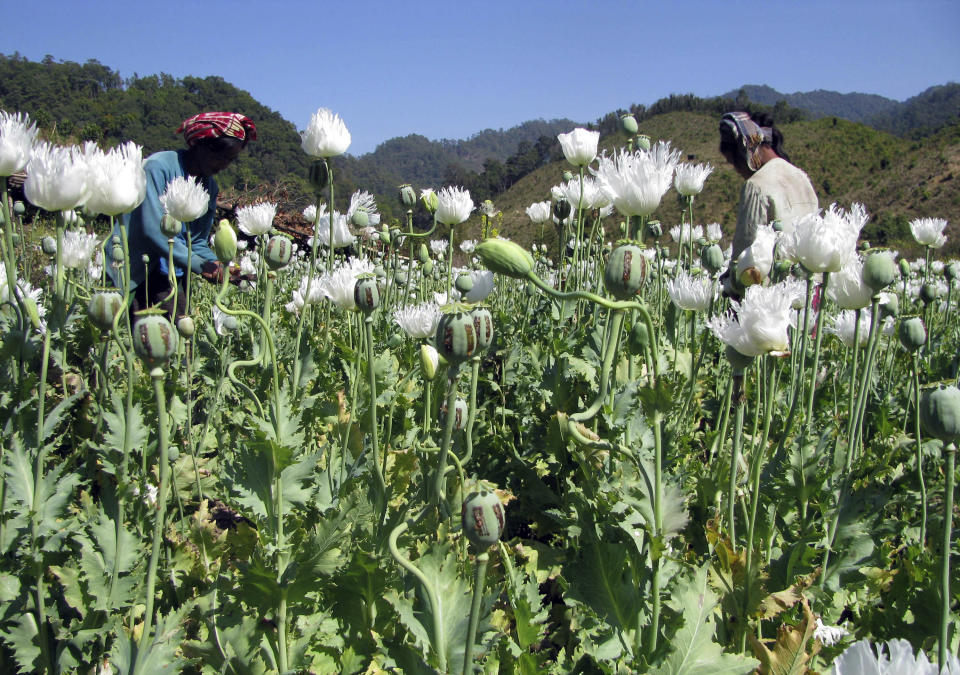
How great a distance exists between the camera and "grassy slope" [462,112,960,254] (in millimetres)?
36000

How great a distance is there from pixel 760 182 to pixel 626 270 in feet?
9.06

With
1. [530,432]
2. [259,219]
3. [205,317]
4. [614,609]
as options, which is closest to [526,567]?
[614,609]

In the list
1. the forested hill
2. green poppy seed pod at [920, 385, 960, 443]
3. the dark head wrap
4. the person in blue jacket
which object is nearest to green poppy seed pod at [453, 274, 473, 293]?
green poppy seed pod at [920, 385, 960, 443]

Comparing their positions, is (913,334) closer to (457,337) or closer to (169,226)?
(457,337)

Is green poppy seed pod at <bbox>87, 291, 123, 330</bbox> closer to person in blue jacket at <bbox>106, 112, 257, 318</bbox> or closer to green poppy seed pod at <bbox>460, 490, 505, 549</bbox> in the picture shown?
green poppy seed pod at <bbox>460, 490, 505, 549</bbox>

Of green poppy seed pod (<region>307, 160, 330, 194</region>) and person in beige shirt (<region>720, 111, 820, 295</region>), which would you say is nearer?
green poppy seed pod (<region>307, 160, 330, 194</region>)

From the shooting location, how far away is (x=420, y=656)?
1252 millimetres

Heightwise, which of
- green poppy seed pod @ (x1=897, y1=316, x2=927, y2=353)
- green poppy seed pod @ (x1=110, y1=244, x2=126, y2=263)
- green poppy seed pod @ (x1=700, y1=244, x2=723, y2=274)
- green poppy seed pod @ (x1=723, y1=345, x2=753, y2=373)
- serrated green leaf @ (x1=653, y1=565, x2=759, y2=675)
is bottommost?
serrated green leaf @ (x1=653, y1=565, x2=759, y2=675)

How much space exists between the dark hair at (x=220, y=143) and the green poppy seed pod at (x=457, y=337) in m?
3.04

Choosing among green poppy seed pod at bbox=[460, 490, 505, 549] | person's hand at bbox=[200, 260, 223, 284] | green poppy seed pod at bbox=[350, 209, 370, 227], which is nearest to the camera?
green poppy seed pod at bbox=[460, 490, 505, 549]

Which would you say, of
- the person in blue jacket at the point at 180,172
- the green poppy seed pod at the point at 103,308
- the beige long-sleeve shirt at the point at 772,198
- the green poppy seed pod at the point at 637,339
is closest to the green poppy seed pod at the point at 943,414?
the green poppy seed pod at the point at 637,339

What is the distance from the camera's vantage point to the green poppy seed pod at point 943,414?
41.7 inches

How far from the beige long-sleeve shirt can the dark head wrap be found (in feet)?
0.52

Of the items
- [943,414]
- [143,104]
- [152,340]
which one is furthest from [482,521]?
[143,104]
